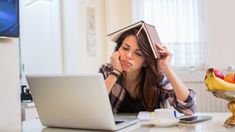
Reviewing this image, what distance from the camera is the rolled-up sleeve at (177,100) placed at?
1507mm

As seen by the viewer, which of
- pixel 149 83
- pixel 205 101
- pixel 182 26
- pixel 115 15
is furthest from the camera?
pixel 115 15

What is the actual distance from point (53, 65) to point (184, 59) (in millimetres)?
1488

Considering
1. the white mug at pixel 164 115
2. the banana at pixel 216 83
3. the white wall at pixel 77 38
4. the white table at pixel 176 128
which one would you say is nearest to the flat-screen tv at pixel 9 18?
the white wall at pixel 77 38

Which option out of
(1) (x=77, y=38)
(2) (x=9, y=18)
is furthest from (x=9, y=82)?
(1) (x=77, y=38)

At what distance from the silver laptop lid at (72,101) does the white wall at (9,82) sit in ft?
4.80

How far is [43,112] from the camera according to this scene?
1.22 metres

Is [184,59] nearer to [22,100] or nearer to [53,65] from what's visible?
[53,65]

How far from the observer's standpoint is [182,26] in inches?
156

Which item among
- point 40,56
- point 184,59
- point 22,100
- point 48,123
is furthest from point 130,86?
point 184,59

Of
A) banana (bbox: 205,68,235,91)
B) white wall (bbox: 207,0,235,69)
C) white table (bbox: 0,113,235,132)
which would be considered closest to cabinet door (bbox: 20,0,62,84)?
white wall (bbox: 207,0,235,69)

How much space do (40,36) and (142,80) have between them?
1.97m

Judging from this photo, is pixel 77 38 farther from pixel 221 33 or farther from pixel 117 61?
pixel 117 61

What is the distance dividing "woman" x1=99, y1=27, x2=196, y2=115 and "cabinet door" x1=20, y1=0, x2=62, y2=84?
1.71 meters

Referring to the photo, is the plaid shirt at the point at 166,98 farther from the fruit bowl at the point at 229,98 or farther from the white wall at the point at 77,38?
the white wall at the point at 77,38
